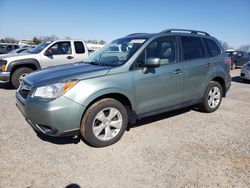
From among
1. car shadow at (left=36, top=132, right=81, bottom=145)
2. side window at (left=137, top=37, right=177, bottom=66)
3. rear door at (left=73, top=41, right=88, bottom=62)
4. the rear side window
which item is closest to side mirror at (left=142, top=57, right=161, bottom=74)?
side window at (left=137, top=37, right=177, bottom=66)

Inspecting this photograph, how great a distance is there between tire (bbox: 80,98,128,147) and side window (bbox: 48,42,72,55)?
611 centimetres

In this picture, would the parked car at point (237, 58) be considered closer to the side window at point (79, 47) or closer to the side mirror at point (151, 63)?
the side window at point (79, 47)

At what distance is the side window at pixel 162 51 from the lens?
422 cm

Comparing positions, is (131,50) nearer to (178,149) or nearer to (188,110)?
(178,149)

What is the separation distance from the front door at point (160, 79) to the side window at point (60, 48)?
5742mm

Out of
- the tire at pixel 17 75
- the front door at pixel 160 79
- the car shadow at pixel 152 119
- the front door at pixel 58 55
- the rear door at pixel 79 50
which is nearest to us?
the front door at pixel 160 79

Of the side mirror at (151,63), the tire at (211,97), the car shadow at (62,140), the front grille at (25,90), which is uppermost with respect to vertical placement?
the side mirror at (151,63)

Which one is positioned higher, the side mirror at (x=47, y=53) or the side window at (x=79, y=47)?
the side window at (x=79, y=47)

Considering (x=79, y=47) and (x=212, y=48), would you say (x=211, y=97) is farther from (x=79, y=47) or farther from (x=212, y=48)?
(x=79, y=47)

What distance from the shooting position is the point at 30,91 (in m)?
3.63

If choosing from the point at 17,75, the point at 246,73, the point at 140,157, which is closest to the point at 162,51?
the point at 140,157

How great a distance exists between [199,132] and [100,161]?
212cm

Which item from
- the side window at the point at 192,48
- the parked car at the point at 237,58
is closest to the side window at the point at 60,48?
the side window at the point at 192,48

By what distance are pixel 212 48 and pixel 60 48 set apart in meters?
5.99
